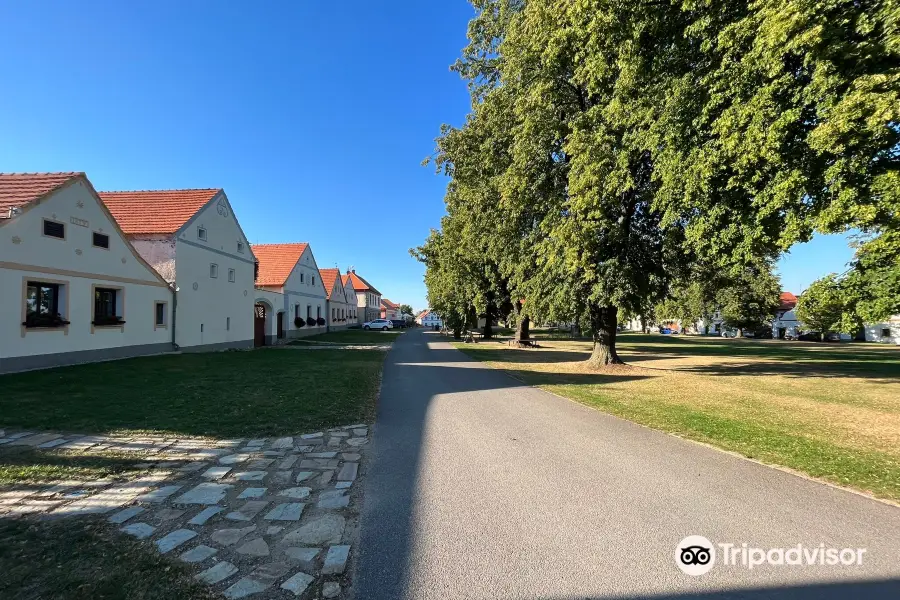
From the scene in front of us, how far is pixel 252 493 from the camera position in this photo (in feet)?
13.3

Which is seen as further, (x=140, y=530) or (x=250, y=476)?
(x=250, y=476)

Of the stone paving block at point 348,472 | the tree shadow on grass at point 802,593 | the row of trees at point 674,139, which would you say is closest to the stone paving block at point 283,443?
the stone paving block at point 348,472

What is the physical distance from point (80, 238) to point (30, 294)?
2315mm

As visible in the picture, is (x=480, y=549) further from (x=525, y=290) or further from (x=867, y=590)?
(x=525, y=290)

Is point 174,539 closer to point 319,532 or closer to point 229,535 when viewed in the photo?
point 229,535

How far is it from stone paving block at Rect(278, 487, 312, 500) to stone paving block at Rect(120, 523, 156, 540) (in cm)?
105

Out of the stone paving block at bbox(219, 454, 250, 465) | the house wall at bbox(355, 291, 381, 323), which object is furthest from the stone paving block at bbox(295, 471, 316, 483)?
the house wall at bbox(355, 291, 381, 323)

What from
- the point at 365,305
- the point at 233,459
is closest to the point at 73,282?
the point at 233,459

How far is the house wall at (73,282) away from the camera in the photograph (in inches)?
425

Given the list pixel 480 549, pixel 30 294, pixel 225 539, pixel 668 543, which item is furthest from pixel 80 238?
pixel 668 543

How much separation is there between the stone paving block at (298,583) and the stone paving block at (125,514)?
184 cm

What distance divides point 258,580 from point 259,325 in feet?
81.3

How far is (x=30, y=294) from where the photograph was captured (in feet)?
37.8

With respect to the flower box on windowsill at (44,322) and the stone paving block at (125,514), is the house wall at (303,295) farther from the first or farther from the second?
the stone paving block at (125,514)
